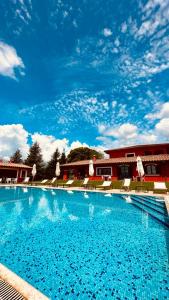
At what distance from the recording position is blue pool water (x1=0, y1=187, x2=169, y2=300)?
134 inches

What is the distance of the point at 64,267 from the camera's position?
420cm

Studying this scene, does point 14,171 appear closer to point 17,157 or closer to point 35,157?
point 35,157

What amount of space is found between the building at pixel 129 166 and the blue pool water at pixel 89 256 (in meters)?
14.7

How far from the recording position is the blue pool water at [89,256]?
134 inches

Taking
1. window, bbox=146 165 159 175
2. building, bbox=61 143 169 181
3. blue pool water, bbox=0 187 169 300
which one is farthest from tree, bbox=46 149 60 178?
blue pool water, bbox=0 187 169 300

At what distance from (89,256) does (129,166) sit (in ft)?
67.7

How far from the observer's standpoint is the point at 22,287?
117 inches

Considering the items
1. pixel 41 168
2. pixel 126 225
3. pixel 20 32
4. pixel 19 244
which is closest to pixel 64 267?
pixel 19 244

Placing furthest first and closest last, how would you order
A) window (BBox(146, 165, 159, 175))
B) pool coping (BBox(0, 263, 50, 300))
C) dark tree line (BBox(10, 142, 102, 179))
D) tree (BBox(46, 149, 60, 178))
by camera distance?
dark tree line (BBox(10, 142, 102, 179)) → tree (BBox(46, 149, 60, 178)) → window (BBox(146, 165, 159, 175)) → pool coping (BBox(0, 263, 50, 300))

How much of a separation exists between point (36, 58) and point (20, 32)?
111 inches

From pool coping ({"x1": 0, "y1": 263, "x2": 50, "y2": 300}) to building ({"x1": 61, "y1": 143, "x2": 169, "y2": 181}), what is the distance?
68.3ft

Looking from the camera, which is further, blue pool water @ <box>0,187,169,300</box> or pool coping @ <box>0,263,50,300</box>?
blue pool water @ <box>0,187,169,300</box>

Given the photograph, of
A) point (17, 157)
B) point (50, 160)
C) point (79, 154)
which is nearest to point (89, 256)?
point (50, 160)

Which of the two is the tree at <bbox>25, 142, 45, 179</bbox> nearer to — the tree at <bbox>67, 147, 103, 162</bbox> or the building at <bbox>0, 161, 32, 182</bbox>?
the building at <bbox>0, 161, 32, 182</bbox>
